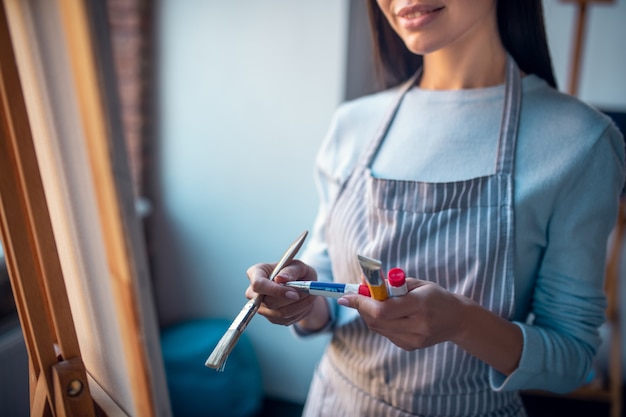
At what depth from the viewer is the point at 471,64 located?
72 cm

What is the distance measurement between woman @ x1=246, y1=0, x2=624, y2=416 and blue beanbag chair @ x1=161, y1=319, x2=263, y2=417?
3.23 ft

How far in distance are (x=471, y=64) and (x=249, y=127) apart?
1.19 m

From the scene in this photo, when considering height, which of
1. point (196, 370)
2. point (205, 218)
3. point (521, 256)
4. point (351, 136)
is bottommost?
point (196, 370)

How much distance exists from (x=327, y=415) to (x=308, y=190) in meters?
1.10

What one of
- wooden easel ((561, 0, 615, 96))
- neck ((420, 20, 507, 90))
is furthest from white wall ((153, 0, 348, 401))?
neck ((420, 20, 507, 90))

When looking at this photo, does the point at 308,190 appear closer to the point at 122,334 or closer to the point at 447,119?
the point at 447,119

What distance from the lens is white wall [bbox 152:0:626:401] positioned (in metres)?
1.71

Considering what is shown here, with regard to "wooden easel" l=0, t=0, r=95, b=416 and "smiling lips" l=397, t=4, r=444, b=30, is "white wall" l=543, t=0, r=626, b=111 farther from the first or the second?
"wooden easel" l=0, t=0, r=95, b=416

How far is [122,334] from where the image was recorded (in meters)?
0.39

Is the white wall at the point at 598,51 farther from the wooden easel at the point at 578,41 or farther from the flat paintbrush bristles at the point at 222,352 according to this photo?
the flat paintbrush bristles at the point at 222,352

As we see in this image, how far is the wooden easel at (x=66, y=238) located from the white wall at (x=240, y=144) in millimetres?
1373

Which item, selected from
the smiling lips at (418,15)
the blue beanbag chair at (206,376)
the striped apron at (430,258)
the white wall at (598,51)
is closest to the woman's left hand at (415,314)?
the striped apron at (430,258)

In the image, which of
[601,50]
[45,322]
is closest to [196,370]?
[45,322]

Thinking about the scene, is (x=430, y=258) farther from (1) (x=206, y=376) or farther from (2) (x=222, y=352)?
(1) (x=206, y=376)
